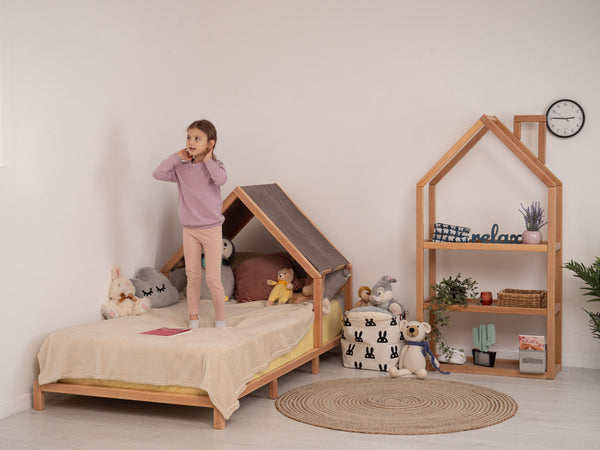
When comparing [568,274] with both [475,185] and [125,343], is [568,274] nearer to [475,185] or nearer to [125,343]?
[475,185]

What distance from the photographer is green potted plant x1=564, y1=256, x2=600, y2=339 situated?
12.9 feet

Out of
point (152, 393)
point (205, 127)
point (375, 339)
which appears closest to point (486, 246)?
point (375, 339)

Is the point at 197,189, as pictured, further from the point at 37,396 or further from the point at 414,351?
the point at 414,351

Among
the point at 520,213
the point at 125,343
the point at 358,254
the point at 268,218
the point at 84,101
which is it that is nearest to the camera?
the point at 125,343

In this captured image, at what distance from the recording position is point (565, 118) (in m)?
4.29

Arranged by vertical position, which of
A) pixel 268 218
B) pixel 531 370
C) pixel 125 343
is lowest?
pixel 531 370

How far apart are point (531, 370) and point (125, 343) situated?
226cm

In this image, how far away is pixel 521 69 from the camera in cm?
438

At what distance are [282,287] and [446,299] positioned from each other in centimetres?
99

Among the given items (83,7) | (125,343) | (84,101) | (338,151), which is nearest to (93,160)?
(84,101)

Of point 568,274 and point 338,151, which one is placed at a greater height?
point 338,151

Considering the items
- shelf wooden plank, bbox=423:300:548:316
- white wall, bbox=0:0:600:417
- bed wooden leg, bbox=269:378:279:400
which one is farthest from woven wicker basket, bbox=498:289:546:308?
bed wooden leg, bbox=269:378:279:400

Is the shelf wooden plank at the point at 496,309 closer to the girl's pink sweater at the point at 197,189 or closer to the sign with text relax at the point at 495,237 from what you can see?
the sign with text relax at the point at 495,237

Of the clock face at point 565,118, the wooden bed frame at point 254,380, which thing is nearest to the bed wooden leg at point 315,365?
the wooden bed frame at point 254,380
